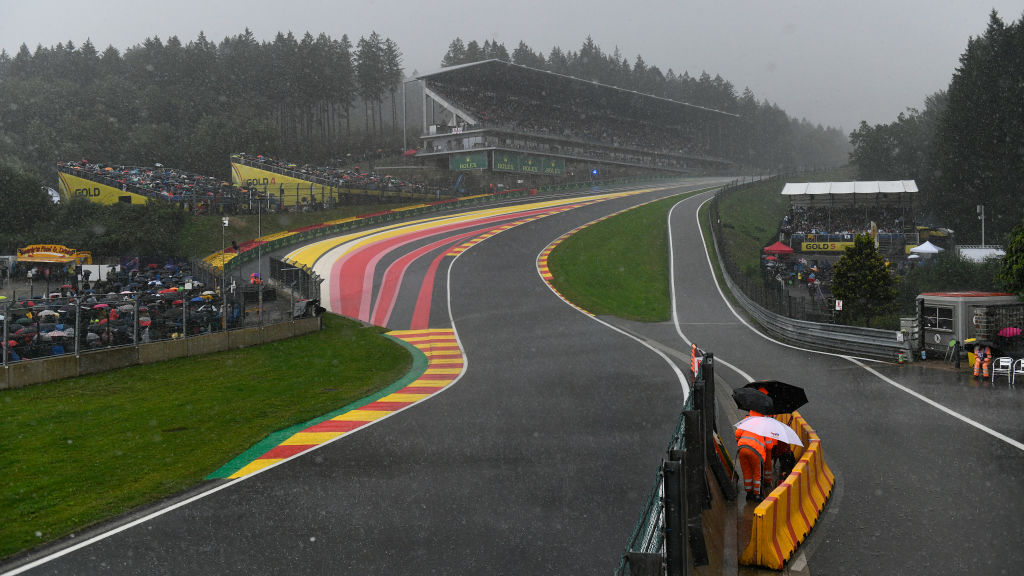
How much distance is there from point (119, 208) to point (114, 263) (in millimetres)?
8791

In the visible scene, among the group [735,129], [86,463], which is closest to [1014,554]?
[86,463]

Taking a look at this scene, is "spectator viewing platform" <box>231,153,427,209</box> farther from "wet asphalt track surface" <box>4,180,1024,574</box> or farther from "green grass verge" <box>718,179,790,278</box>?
"wet asphalt track surface" <box>4,180,1024,574</box>

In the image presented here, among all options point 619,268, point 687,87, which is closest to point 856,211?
point 619,268

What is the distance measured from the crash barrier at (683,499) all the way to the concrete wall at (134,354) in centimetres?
1612

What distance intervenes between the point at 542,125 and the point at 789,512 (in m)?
91.1

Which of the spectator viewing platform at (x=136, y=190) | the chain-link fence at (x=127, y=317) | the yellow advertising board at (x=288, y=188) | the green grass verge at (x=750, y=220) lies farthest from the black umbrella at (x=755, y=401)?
the yellow advertising board at (x=288, y=188)

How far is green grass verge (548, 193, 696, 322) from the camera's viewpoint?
108 feet

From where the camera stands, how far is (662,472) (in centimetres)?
588

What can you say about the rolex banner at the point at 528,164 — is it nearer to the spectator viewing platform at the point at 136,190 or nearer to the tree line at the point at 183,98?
the tree line at the point at 183,98

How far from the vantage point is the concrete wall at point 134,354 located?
1689 centimetres

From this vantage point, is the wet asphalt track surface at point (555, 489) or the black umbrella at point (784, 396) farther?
the black umbrella at point (784, 396)

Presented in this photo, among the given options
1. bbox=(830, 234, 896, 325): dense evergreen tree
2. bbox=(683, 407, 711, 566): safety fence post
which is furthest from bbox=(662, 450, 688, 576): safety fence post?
bbox=(830, 234, 896, 325): dense evergreen tree

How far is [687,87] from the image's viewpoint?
546 ft

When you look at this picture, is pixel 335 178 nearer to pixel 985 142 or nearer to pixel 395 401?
pixel 395 401
